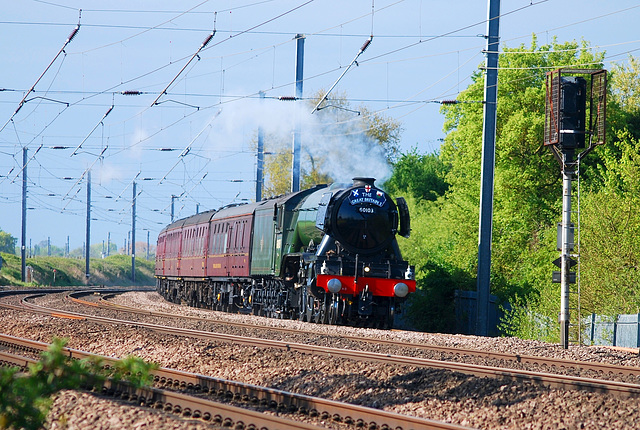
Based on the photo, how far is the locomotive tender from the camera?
20.4m

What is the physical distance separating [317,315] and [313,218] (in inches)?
103

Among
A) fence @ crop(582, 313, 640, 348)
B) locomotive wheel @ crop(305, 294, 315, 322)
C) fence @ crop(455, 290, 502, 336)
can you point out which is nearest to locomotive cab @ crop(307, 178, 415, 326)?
locomotive wheel @ crop(305, 294, 315, 322)

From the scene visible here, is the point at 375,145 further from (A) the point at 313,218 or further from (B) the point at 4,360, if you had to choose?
(B) the point at 4,360


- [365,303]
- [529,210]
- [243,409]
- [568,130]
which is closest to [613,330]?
[568,130]

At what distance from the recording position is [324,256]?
20109 mm

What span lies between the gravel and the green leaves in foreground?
0.21 meters

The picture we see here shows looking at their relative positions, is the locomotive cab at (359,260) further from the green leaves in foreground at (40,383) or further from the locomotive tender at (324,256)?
the green leaves in foreground at (40,383)

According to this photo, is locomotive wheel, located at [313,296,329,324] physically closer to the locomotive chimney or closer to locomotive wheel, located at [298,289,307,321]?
locomotive wheel, located at [298,289,307,321]

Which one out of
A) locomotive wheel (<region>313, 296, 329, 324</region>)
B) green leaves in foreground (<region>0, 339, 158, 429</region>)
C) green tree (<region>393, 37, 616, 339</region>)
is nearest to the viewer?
green leaves in foreground (<region>0, 339, 158, 429</region>)

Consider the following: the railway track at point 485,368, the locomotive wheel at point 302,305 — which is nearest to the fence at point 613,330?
the railway track at point 485,368

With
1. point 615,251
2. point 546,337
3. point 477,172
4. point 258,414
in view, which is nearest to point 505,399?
point 258,414

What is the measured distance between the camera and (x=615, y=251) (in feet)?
68.2

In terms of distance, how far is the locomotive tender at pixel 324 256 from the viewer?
20.4 m

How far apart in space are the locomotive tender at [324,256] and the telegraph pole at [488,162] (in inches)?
92.1
